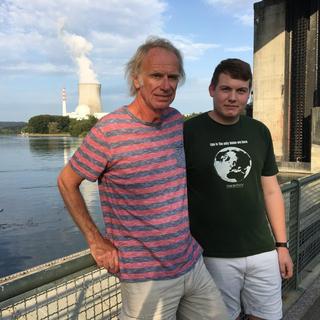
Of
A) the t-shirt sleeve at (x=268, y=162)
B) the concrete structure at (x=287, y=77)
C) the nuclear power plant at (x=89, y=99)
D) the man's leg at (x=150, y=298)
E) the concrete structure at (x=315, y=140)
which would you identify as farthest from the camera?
the nuclear power plant at (x=89, y=99)

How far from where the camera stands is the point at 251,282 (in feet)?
8.75

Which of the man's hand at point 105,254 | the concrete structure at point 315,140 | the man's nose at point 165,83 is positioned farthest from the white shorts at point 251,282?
the concrete structure at point 315,140

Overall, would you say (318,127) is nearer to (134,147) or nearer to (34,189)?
(34,189)

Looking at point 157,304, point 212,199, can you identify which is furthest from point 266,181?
point 157,304

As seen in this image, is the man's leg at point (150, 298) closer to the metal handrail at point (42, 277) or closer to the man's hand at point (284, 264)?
the metal handrail at point (42, 277)

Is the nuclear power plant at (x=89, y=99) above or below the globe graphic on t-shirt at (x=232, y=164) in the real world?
above

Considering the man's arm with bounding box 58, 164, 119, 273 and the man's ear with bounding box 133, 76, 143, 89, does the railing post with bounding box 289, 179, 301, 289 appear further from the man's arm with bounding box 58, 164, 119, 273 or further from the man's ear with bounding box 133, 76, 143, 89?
the man's arm with bounding box 58, 164, 119, 273

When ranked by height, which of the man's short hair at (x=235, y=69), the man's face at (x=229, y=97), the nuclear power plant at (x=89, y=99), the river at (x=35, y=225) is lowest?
the river at (x=35, y=225)

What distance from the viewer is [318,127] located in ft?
64.1

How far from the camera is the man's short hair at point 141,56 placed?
207cm

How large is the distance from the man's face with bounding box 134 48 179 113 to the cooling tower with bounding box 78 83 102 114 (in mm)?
108516

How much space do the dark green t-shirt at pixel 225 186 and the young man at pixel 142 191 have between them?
0.40 metres

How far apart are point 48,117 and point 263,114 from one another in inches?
4783

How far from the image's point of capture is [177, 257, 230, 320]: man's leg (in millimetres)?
2223
